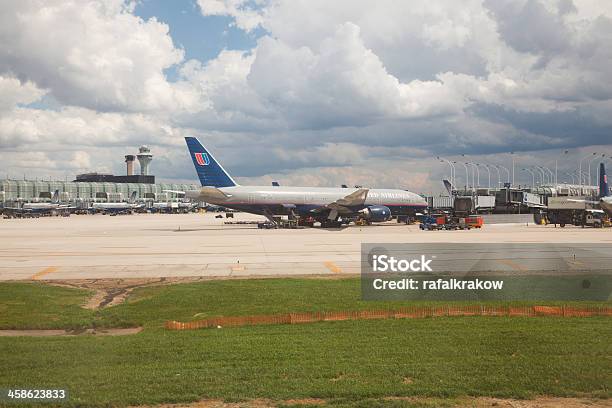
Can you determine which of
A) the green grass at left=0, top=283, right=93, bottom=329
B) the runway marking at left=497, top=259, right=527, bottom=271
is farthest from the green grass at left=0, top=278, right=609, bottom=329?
the runway marking at left=497, top=259, right=527, bottom=271

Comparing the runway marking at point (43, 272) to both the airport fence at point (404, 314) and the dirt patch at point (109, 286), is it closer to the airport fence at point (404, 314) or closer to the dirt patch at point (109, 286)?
the dirt patch at point (109, 286)

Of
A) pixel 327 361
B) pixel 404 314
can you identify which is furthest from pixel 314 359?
pixel 404 314

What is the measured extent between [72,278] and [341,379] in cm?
1909

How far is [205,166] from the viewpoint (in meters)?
69.3

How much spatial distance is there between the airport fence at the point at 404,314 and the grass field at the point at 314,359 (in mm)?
571

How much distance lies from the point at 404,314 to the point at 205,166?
5487cm

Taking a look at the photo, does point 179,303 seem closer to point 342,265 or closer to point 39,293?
point 39,293

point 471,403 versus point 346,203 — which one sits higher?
point 346,203

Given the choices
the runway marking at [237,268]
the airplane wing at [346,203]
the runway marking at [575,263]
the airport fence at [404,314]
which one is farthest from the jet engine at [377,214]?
the airport fence at [404,314]

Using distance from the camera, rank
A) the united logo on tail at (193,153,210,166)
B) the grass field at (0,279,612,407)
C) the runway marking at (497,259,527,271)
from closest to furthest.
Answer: the grass field at (0,279,612,407) → the runway marking at (497,259,527,271) → the united logo on tail at (193,153,210,166)

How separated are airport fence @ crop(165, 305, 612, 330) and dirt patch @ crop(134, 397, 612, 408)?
6.30 m

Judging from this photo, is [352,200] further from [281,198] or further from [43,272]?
[43,272]

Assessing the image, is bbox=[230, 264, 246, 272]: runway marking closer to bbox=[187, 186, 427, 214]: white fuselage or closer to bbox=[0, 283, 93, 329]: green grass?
bbox=[0, 283, 93, 329]: green grass

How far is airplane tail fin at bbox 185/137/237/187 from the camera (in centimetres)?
6912
